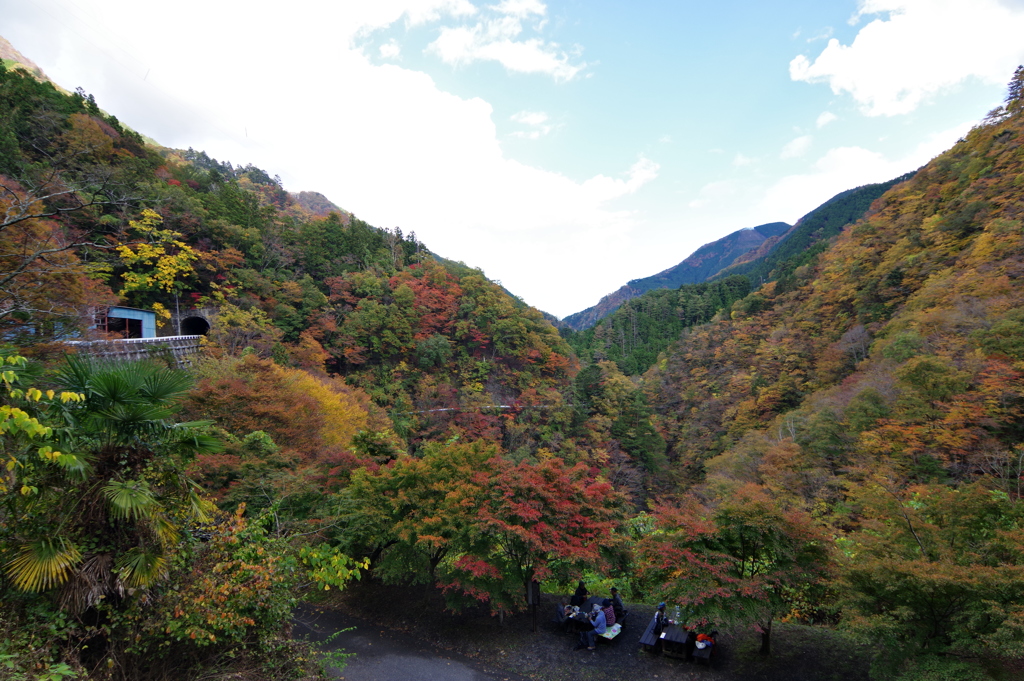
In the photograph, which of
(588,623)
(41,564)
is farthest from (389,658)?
(41,564)

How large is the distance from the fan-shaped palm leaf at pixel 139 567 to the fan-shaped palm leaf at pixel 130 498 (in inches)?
12.6

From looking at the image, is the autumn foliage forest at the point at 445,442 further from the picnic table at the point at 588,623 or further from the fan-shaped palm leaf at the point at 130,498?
the picnic table at the point at 588,623

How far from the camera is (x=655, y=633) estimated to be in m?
8.01

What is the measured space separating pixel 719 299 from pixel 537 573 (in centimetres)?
5856

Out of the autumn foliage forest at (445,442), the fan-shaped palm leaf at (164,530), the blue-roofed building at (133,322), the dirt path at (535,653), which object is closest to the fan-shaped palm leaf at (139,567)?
the autumn foliage forest at (445,442)

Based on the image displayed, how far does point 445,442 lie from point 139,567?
47.0 ft

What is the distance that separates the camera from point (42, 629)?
134 inches

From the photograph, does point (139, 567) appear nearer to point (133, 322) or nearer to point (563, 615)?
point (563, 615)

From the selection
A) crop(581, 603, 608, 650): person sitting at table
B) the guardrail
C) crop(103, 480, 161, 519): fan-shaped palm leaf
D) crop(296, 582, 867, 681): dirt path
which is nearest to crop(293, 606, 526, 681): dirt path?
crop(296, 582, 867, 681): dirt path

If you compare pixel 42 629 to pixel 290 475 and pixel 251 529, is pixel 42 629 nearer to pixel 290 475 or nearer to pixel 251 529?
pixel 251 529

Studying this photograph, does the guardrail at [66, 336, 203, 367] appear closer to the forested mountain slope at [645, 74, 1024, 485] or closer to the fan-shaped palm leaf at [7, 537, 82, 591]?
the fan-shaped palm leaf at [7, 537, 82, 591]

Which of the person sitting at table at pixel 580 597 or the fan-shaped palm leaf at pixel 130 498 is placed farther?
the person sitting at table at pixel 580 597

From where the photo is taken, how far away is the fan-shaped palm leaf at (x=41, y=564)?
3.26 metres

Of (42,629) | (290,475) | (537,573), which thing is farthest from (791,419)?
(42,629)
